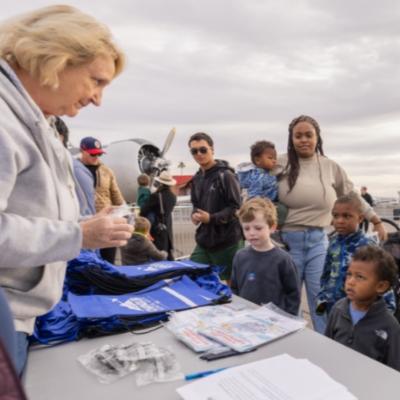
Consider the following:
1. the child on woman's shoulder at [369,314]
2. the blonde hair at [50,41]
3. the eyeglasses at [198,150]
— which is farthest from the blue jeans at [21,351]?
the eyeglasses at [198,150]

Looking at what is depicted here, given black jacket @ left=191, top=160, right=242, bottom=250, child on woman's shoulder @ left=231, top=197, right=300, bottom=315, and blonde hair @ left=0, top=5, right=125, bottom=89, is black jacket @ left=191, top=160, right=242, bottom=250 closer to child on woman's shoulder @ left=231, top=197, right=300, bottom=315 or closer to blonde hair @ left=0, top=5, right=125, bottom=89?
child on woman's shoulder @ left=231, top=197, right=300, bottom=315

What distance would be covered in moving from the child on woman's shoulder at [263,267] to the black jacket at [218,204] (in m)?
0.68

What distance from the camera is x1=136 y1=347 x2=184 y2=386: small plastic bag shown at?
1070 mm

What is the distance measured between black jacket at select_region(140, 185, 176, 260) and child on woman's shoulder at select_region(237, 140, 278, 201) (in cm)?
231

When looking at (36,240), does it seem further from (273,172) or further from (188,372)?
(273,172)

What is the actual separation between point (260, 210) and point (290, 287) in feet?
1.59

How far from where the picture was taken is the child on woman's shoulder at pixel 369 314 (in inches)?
68.7

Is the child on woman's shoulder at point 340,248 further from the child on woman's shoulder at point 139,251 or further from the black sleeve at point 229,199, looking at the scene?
the child on woman's shoulder at point 139,251

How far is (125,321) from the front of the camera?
1.42 m

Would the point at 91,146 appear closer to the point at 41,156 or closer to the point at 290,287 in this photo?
the point at 290,287

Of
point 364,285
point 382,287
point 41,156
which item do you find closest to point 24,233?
point 41,156

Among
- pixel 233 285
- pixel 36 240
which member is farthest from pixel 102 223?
pixel 233 285

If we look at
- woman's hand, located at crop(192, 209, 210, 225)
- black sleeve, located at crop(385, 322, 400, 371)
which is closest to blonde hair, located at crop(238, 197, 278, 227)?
woman's hand, located at crop(192, 209, 210, 225)

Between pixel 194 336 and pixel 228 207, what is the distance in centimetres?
209
